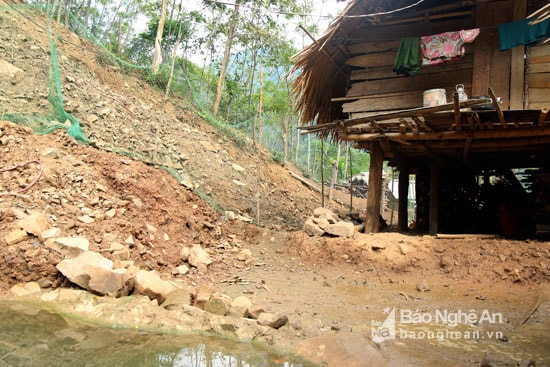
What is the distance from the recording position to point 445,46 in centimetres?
634

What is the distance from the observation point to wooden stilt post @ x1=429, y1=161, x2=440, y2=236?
24.3 feet

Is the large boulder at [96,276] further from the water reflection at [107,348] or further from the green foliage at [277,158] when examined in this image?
the green foliage at [277,158]

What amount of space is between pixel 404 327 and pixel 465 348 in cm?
65

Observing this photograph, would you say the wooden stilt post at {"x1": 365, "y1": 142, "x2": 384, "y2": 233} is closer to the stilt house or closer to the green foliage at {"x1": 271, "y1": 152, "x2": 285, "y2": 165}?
the stilt house

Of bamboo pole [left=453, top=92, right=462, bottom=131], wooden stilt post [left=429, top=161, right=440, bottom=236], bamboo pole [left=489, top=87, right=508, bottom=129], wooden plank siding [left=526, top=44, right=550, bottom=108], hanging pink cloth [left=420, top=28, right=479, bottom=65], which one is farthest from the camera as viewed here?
wooden stilt post [left=429, top=161, right=440, bottom=236]

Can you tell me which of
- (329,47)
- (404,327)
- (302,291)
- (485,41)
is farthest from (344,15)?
(404,327)

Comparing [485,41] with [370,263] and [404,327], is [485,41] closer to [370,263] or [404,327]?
[370,263]

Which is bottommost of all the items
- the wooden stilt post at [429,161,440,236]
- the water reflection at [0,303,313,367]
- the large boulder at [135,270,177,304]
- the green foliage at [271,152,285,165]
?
the water reflection at [0,303,313,367]

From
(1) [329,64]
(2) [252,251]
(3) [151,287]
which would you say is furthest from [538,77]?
(3) [151,287]

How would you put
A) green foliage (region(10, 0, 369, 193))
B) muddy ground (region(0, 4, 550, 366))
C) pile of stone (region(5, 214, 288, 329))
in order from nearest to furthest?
muddy ground (region(0, 4, 550, 366)) < pile of stone (region(5, 214, 288, 329)) < green foliage (region(10, 0, 369, 193))

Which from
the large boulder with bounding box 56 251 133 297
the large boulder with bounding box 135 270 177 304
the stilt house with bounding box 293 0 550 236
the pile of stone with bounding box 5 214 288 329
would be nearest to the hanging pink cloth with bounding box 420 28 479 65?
the stilt house with bounding box 293 0 550 236

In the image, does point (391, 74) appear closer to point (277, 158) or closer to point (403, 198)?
point (403, 198)

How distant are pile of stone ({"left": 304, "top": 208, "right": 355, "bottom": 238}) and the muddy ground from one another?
0.51 ft

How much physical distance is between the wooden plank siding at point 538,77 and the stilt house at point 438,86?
0.04ft
